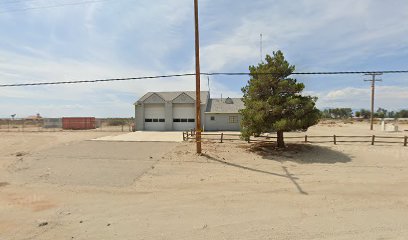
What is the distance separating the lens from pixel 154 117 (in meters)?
35.4

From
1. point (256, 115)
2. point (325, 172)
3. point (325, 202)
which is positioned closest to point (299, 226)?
point (325, 202)

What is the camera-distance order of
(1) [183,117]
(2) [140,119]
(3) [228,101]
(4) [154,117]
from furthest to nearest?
(3) [228,101] → (2) [140,119] → (4) [154,117] → (1) [183,117]

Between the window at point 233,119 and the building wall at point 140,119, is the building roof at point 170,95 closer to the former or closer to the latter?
the building wall at point 140,119

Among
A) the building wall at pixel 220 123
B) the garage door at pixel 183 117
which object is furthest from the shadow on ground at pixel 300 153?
the garage door at pixel 183 117

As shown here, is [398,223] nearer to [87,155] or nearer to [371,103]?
[87,155]

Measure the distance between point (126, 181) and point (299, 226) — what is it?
6824mm

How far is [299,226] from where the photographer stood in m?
5.91

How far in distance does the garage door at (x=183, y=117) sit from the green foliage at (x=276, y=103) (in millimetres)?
18298

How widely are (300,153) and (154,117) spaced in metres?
23.5

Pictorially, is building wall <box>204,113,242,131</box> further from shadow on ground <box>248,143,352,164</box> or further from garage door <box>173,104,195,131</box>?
shadow on ground <box>248,143,352,164</box>

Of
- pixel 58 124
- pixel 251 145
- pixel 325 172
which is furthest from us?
pixel 58 124

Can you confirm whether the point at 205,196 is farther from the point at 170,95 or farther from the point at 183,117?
the point at 170,95

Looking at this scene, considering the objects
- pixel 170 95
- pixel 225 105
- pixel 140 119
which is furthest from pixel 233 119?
pixel 140 119

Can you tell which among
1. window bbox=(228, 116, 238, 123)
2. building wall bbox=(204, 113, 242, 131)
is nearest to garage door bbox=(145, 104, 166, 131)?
building wall bbox=(204, 113, 242, 131)
